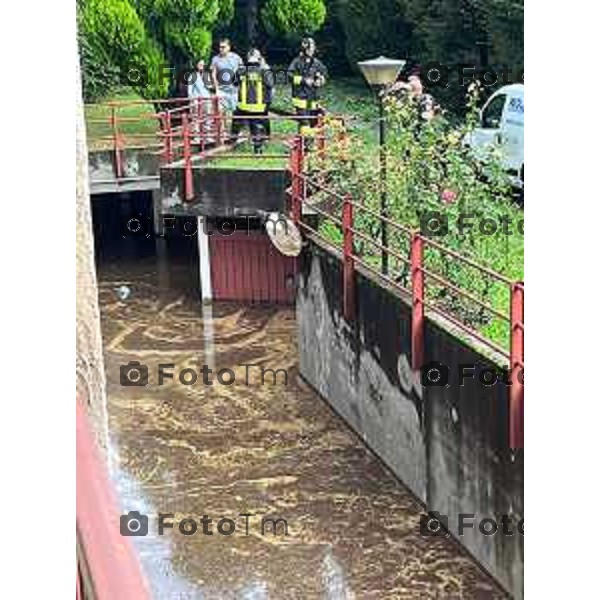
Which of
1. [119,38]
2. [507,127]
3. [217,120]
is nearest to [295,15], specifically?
[119,38]

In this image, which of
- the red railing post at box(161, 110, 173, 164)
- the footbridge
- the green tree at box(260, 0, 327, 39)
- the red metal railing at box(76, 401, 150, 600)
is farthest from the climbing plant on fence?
the red metal railing at box(76, 401, 150, 600)

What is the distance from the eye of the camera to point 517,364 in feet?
25.3

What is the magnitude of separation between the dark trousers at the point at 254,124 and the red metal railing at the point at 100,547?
12849mm

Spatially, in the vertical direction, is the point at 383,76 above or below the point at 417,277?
above

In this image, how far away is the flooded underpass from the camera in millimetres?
8773

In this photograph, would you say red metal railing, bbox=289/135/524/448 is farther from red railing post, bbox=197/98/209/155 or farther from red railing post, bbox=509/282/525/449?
red railing post, bbox=197/98/209/155

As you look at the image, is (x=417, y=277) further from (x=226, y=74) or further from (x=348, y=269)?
(x=226, y=74)

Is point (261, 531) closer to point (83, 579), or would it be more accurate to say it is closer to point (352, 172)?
point (352, 172)

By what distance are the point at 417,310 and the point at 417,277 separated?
0.89ft

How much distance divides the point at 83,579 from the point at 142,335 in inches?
515

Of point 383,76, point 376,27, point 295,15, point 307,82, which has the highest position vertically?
point 295,15

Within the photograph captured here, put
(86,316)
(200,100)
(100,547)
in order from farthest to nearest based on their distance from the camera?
(200,100)
(86,316)
(100,547)

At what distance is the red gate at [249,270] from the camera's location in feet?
50.2
